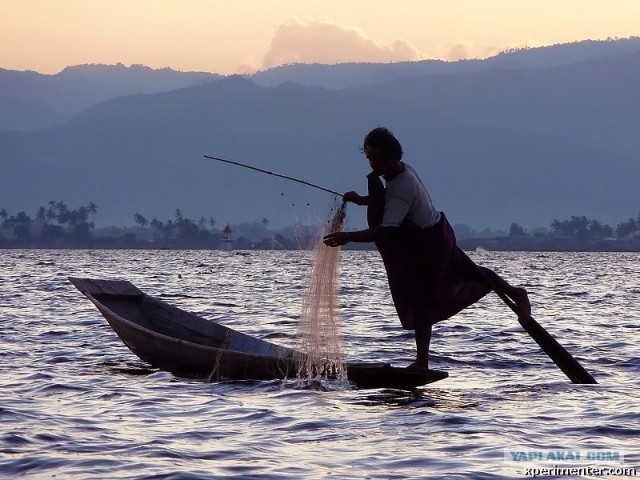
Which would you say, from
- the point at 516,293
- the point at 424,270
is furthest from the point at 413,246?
the point at 516,293

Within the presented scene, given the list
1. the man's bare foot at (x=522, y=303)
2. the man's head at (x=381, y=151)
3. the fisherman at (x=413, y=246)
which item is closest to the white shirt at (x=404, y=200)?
the fisherman at (x=413, y=246)

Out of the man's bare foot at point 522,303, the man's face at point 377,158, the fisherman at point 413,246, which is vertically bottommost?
the man's bare foot at point 522,303

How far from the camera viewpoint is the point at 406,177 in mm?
10016

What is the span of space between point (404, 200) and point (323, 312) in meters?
1.60

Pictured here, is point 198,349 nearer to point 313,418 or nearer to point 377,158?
point 313,418

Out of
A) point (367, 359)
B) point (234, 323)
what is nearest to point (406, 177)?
point (367, 359)

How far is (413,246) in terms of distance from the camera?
10281 mm

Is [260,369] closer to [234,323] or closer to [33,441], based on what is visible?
[33,441]

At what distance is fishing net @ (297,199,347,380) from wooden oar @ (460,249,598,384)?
135 centimetres

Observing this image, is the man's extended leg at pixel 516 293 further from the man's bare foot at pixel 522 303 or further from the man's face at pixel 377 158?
the man's face at pixel 377 158

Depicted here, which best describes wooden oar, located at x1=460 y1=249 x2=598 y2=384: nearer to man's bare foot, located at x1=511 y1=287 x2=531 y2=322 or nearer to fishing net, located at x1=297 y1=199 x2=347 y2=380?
man's bare foot, located at x1=511 y1=287 x2=531 y2=322

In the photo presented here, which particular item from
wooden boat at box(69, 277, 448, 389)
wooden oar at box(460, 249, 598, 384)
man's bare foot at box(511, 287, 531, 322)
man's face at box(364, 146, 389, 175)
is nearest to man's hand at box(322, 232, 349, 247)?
man's face at box(364, 146, 389, 175)

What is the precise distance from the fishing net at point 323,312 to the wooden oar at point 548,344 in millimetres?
1348

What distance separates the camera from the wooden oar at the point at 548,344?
1050 cm
